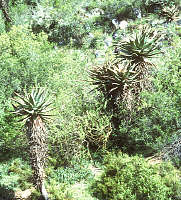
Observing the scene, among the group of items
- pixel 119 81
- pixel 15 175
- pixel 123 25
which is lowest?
pixel 15 175

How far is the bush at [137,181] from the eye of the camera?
8188 mm

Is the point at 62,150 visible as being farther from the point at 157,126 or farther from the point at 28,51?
the point at 28,51

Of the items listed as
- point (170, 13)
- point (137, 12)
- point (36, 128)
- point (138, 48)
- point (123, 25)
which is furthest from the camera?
point (137, 12)

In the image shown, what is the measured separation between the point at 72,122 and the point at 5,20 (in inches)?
572

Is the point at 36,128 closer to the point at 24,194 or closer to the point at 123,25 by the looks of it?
the point at 24,194

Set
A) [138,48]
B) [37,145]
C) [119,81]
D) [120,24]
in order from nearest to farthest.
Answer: [37,145] < [119,81] < [138,48] < [120,24]

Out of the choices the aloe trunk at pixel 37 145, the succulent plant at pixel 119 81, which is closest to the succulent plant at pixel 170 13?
the succulent plant at pixel 119 81

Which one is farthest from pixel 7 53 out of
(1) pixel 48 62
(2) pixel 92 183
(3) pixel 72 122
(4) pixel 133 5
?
(4) pixel 133 5

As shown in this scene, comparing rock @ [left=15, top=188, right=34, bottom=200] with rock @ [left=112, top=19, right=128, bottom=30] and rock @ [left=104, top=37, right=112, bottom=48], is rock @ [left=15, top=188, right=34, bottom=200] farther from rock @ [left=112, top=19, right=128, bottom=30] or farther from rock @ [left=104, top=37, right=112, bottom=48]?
rock @ [left=112, top=19, right=128, bottom=30]

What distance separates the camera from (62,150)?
10828mm

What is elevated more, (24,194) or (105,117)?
(105,117)

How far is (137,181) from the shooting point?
8.48 meters

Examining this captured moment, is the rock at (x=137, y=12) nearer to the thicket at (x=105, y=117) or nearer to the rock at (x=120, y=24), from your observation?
the rock at (x=120, y=24)

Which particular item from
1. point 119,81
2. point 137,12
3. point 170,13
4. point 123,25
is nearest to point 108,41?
point 123,25
